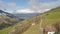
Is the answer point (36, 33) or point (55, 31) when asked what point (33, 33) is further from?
point (55, 31)

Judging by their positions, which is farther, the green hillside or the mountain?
the green hillside

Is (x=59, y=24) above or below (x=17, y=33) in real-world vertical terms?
above

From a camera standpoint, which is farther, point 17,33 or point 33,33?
point 17,33

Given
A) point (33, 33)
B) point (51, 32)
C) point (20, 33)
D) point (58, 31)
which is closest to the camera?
point (51, 32)

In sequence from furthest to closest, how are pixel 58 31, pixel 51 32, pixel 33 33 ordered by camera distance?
pixel 33 33 < pixel 58 31 < pixel 51 32

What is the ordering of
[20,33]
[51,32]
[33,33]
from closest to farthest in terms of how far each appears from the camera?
[51,32] → [33,33] → [20,33]

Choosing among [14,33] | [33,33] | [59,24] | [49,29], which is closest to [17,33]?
[14,33]

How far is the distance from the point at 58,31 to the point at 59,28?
2657 millimetres

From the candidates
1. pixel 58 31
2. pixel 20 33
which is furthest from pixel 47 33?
pixel 20 33

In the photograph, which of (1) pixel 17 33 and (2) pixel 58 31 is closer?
(2) pixel 58 31

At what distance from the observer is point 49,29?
248 feet

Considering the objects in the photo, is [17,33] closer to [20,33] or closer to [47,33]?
[20,33]

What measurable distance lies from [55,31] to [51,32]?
8.23 ft

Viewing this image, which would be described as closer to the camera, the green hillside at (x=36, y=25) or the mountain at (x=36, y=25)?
the mountain at (x=36, y=25)
